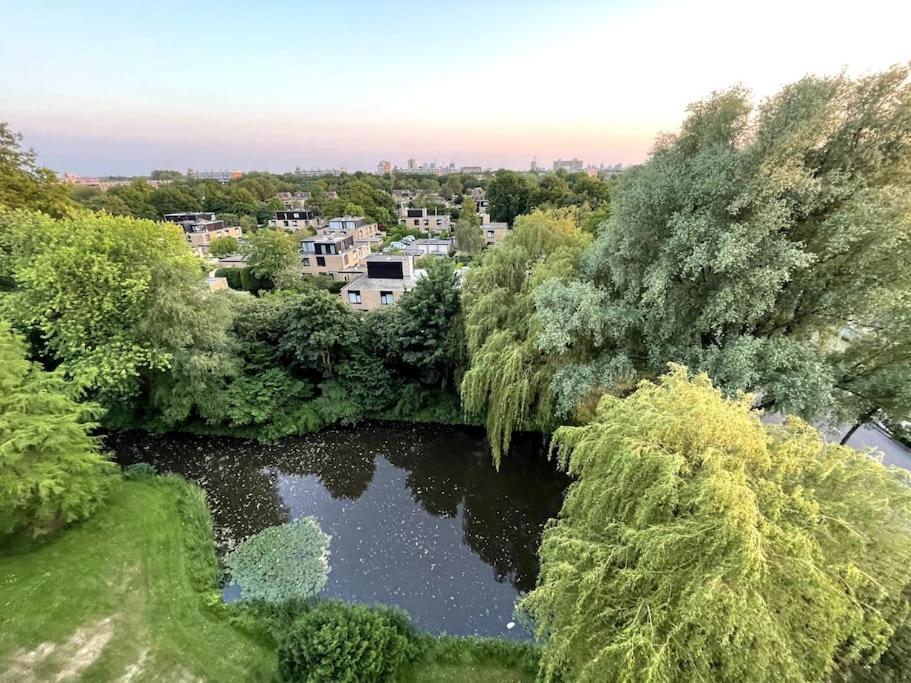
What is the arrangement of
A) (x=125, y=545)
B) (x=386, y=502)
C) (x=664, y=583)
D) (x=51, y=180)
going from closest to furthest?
(x=664, y=583) < (x=125, y=545) < (x=386, y=502) < (x=51, y=180)

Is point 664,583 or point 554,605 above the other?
point 664,583

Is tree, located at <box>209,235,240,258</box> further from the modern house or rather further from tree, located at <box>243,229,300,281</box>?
the modern house

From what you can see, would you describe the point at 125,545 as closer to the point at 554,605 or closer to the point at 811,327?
the point at 554,605

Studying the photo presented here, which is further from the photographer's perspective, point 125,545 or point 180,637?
point 125,545

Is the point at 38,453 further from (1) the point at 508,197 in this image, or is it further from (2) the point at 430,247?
(1) the point at 508,197

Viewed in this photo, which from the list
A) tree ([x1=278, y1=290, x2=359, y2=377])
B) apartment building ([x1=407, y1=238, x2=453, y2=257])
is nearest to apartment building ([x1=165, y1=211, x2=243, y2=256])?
apartment building ([x1=407, y1=238, x2=453, y2=257])

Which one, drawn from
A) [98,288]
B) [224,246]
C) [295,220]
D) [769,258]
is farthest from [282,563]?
[295,220]

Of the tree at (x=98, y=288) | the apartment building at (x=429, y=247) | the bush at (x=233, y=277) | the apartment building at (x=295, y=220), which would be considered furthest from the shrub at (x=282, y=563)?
the apartment building at (x=295, y=220)

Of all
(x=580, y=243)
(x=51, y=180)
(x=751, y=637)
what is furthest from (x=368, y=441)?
(x=51, y=180)
